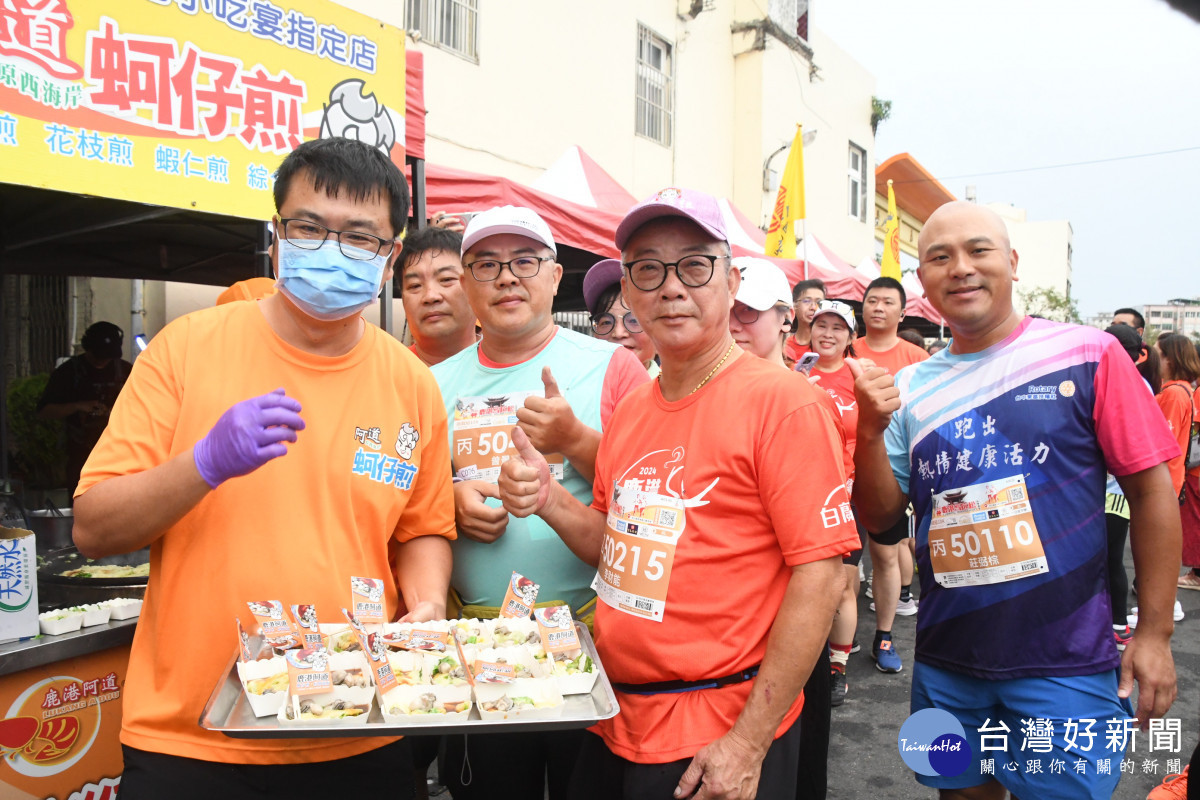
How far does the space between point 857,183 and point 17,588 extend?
1860 cm

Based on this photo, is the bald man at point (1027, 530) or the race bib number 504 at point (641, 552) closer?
the race bib number 504 at point (641, 552)

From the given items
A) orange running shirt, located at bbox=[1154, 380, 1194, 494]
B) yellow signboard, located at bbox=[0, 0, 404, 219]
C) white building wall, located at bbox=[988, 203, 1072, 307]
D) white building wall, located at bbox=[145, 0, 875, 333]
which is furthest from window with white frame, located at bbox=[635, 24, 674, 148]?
white building wall, located at bbox=[988, 203, 1072, 307]

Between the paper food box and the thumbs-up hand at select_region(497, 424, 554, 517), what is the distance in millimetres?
1546

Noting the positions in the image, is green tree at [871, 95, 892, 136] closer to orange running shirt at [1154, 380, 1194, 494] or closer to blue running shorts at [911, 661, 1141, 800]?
orange running shirt at [1154, 380, 1194, 494]

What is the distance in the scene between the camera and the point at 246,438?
1395 mm

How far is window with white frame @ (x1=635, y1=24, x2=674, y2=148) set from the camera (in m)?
11.5

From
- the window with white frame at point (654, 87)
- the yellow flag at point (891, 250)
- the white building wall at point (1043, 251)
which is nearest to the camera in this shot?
the window with white frame at point (654, 87)

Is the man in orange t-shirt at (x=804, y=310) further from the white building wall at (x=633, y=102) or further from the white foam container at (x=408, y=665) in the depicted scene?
the white building wall at (x=633, y=102)

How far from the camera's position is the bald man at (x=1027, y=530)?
201cm

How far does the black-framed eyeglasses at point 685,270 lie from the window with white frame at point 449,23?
7.40 metres

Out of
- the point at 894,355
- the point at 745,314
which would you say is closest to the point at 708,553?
the point at 745,314

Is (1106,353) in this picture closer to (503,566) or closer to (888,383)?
(888,383)

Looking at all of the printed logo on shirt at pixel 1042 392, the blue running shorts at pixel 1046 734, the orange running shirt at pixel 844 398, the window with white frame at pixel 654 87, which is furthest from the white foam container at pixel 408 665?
the window with white frame at pixel 654 87

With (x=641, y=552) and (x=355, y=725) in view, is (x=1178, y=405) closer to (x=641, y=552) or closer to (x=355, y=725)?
(x=641, y=552)
